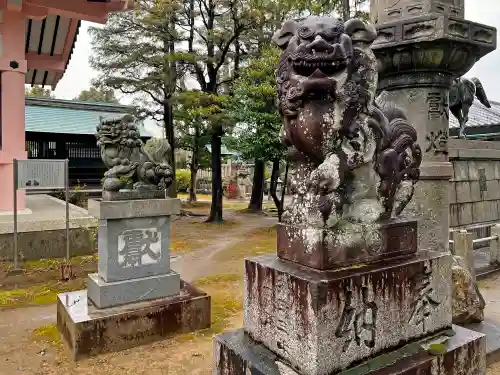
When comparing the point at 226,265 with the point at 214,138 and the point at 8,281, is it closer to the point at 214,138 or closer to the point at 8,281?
the point at 8,281

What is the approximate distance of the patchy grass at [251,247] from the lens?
9305 millimetres

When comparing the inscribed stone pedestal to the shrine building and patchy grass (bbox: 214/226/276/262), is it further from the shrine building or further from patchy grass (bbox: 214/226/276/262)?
the shrine building

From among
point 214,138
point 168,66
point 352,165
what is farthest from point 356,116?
point 168,66

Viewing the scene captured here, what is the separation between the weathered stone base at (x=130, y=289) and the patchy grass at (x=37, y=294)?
179 centimetres

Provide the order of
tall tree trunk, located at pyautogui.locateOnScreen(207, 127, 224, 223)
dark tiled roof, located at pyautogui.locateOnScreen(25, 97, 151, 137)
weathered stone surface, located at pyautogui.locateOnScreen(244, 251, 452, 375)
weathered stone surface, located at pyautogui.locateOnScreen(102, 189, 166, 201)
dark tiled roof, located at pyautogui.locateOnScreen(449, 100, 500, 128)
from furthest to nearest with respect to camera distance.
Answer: dark tiled roof, located at pyautogui.locateOnScreen(25, 97, 151, 137) < tall tree trunk, located at pyautogui.locateOnScreen(207, 127, 224, 223) < dark tiled roof, located at pyautogui.locateOnScreen(449, 100, 500, 128) < weathered stone surface, located at pyautogui.locateOnScreen(102, 189, 166, 201) < weathered stone surface, located at pyautogui.locateOnScreen(244, 251, 452, 375)

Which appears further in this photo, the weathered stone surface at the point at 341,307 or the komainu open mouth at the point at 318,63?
the komainu open mouth at the point at 318,63

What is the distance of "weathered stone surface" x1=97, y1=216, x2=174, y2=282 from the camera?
4.44 meters

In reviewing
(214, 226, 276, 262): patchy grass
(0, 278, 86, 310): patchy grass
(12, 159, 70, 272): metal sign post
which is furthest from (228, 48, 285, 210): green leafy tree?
(0, 278, 86, 310): patchy grass

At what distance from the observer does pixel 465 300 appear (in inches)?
148

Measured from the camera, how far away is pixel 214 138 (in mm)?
14398

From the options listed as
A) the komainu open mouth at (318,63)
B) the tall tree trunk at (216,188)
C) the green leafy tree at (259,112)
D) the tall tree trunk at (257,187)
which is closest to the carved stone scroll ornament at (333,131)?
the komainu open mouth at (318,63)

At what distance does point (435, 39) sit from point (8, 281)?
7.37 meters

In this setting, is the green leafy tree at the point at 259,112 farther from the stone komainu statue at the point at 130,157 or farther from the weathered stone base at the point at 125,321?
the weathered stone base at the point at 125,321

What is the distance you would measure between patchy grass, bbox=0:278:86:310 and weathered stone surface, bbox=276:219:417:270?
4.96m
